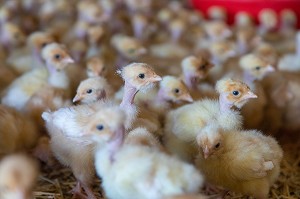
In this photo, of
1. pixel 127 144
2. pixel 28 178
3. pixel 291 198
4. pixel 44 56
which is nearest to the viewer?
pixel 28 178

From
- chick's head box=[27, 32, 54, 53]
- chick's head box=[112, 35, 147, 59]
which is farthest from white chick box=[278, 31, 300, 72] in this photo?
chick's head box=[27, 32, 54, 53]

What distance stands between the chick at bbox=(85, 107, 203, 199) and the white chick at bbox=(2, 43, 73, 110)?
801mm

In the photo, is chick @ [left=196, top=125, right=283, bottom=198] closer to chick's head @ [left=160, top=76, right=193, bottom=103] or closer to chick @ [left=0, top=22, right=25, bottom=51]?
chick's head @ [left=160, top=76, right=193, bottom=103]

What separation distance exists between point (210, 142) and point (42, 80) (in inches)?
40.0

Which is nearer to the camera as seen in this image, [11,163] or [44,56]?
[11,163]

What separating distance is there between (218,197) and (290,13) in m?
1.89

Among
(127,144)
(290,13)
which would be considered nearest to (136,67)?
(127,144)

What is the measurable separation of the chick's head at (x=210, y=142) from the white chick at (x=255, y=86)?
1.94ft

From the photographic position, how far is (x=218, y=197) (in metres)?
2.02

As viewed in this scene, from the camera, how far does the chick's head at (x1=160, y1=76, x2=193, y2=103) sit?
221cm

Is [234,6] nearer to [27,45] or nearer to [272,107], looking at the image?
[272,107]

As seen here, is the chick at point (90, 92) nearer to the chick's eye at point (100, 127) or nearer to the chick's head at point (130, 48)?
the chick's eye at point (100, 127)

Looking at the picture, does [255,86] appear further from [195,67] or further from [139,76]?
[139,76]

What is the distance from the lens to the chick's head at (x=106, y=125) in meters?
1.56
